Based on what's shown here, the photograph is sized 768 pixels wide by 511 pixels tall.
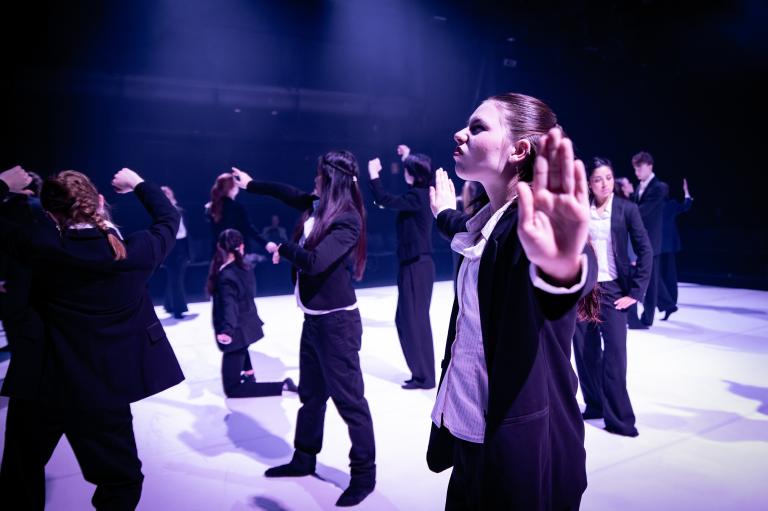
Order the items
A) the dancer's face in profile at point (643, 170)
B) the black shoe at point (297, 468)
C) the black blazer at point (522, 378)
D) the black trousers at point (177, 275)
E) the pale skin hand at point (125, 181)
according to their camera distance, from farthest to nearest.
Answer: the black trousers at point (177, 275), the dancer's face in profile at point (643, 170), the black shoe at point (297, 468), the pale skin hand at point (125, 181), the black blazer at point (522, 378)

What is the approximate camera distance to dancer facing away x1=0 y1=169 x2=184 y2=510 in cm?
209

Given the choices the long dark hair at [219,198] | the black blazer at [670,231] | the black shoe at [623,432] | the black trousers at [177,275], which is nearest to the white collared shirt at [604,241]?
the black shoe at [623,432]

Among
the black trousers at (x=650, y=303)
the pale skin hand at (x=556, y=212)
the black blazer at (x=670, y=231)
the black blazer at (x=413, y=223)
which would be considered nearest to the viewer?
the pale skin hand at (x=556, y=212)

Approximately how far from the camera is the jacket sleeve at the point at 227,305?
427cm

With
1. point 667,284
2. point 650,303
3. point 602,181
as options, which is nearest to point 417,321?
point 602,181

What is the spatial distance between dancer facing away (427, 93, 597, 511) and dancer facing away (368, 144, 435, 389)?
318 centimetres

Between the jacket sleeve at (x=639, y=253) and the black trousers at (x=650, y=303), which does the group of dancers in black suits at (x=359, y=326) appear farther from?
the black trousers at (x=650, y=303)

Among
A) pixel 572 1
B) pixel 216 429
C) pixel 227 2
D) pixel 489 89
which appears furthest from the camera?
pixel 489 89

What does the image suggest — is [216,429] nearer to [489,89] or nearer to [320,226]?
[320,226]

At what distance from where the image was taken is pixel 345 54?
14.1 metres

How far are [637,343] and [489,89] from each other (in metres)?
9.52

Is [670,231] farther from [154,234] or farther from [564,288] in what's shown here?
[564,288]

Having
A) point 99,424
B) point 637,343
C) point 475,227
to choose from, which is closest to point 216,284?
point 99,424

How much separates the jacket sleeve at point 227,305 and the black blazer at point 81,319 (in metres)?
2.02
